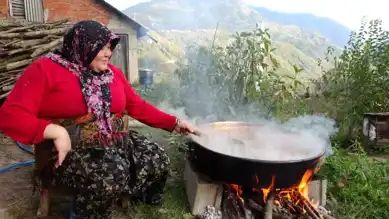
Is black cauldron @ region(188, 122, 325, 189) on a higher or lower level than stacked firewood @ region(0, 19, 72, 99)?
lower

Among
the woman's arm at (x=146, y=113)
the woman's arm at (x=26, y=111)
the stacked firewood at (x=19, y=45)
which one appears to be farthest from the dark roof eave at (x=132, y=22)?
the woman's arm at (x=26, y=111)

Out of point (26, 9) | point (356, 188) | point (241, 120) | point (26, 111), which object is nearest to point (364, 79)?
point (241, 120)

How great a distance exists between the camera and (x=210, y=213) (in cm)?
292

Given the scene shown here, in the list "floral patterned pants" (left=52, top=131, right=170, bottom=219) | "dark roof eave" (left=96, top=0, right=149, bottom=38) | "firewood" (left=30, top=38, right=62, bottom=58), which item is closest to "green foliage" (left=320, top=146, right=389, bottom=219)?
"floral patterned pants" (left=52, top=131, right=170, bottom=219)

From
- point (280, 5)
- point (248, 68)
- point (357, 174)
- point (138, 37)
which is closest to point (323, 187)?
point (357, 174)

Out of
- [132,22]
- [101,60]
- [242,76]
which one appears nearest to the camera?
[101,60]

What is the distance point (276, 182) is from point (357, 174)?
1.36 meters

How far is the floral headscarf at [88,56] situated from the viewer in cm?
240

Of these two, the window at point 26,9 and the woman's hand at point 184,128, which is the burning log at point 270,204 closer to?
the woman's hand at point 184,128

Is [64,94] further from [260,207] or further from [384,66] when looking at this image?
[384,66]

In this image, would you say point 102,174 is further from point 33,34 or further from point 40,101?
point 33,34

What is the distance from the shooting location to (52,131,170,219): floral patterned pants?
238 centimetres

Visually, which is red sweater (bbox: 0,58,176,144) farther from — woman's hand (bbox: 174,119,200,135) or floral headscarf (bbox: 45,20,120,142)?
woman's hand (bbox: 174,119,200,135)

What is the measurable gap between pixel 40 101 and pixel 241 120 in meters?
2.80
